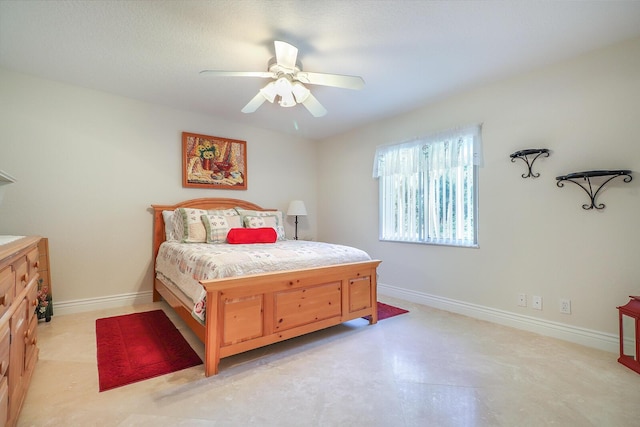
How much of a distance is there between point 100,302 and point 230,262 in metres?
2.20

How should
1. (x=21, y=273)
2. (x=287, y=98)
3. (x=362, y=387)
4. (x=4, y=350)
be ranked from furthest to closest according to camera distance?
(x=287, y=98) → (x=362, y=387) → (x=21, y=273) → (x=4, y=350)

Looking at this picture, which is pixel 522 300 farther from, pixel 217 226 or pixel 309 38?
pixel 217 226

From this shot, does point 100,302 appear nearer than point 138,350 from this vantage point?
No

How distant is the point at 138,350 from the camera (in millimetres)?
2256

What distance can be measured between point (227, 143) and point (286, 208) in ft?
4.35

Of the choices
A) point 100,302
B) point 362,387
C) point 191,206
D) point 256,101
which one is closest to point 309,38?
point 256,101

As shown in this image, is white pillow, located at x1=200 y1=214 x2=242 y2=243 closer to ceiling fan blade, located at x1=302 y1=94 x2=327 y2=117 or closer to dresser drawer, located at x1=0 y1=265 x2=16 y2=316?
ceiling fan blade, located at x1=302 y1=94 x2=327 y2=117

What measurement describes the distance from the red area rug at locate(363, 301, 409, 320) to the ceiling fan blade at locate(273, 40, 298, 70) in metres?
2.33

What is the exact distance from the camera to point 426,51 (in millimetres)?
2379

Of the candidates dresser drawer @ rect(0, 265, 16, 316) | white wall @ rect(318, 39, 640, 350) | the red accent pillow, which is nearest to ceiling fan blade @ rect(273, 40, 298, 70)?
white wall @ rect(318, 39, 640, 350)

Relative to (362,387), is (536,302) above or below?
above

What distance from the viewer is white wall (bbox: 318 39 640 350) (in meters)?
2.25

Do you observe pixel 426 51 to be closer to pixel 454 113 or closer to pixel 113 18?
pixel 454 113

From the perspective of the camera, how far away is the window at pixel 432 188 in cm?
312
